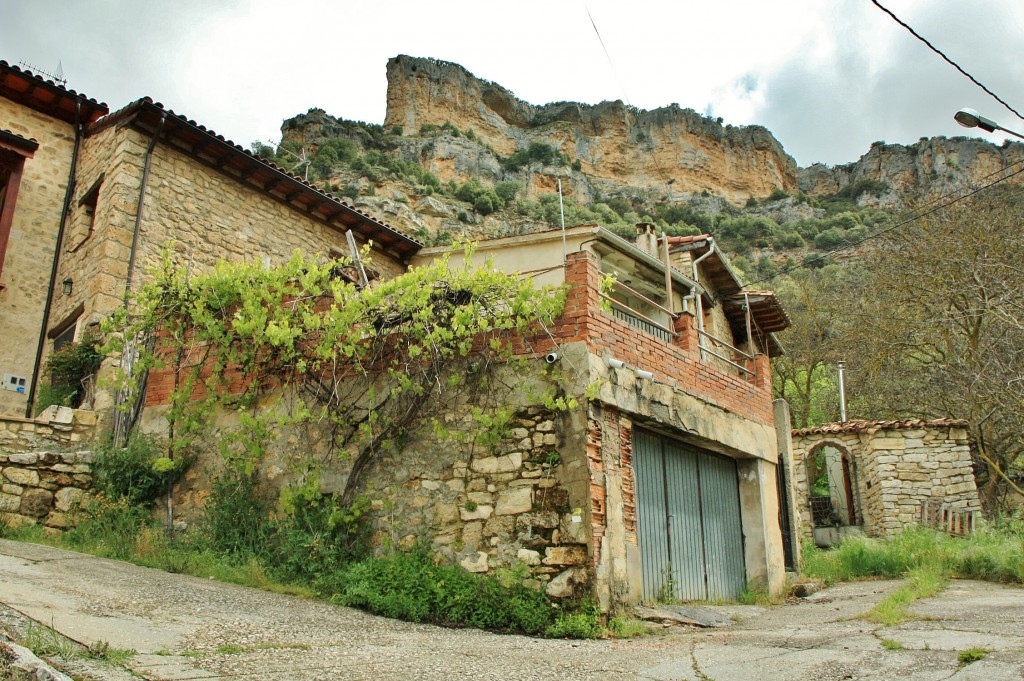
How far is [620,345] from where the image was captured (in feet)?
26.5

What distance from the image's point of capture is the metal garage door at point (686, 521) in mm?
8555

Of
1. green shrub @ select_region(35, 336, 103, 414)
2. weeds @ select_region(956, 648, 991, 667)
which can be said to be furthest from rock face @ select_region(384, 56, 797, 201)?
weeds @ select_region(956, 648, 991, 667)

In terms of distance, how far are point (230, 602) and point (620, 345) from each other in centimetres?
439

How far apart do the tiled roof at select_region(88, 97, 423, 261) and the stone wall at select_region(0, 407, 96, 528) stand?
5051 millimetres

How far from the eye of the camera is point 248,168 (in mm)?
13469

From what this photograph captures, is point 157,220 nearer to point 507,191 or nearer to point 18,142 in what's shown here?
point 18,142

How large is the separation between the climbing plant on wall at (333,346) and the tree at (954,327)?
483 inches

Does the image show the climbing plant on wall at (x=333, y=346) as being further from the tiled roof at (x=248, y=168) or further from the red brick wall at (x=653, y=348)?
the tiled roof at (x=248, y=168)

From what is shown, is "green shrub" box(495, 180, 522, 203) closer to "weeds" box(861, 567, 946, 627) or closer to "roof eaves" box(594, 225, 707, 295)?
"roof eaves" box(594, 225, 707, 295)

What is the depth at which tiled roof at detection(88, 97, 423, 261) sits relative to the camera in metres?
12.2

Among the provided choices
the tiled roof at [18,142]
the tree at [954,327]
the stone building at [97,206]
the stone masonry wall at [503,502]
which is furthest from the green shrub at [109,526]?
the tree at [954,327]

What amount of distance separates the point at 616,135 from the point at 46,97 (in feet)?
226

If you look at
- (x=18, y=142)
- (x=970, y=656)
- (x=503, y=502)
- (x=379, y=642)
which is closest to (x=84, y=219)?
(x=18, y=142)

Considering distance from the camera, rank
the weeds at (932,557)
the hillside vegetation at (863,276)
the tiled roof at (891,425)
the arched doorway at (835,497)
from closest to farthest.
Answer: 1. the weeds at (932,557)
2. the tiled roof at (891,425)
3. the hillside vegetation at (863,276)
4. the arched doorway at (835,497)
